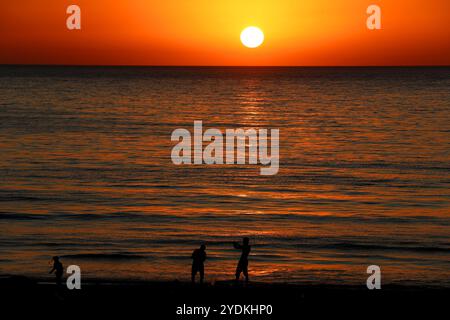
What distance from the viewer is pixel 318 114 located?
340 ft

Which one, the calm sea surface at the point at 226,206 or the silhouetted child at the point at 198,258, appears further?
the calm sea surface at the point at 226,206

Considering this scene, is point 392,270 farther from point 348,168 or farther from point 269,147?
point 269,147

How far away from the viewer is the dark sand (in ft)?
66.3

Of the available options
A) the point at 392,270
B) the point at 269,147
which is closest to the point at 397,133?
the point at 269,147
